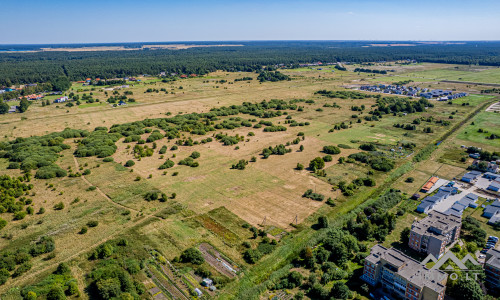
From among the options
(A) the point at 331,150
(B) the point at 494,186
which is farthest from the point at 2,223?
(B) the point at 494,186

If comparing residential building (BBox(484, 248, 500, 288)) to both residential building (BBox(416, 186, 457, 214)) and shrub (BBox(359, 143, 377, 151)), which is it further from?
shrub (BBox(359, 143, 377, 151))

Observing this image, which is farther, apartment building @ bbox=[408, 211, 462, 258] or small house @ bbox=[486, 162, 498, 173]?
small house @ bbox=[486, 162, 498, 173]

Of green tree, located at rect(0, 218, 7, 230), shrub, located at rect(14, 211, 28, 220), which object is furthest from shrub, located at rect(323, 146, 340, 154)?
green tree, located at rect(0, 218, 7, 230)

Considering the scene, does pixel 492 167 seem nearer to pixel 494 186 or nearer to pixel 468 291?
pixel 494 186

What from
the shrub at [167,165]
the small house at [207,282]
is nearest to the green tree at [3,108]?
the shrub at [167,165]

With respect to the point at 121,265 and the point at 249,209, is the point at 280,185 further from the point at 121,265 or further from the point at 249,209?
the point at 121,265

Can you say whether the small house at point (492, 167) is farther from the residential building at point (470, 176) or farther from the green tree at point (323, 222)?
the green tree at point (323, 222)

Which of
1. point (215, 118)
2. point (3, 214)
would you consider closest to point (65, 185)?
point (3, 214)
